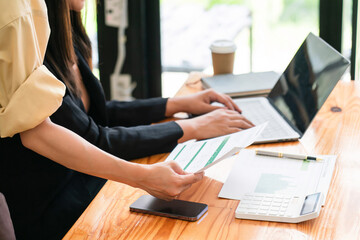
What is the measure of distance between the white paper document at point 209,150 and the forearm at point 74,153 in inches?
5.1

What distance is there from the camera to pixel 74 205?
1379 mm

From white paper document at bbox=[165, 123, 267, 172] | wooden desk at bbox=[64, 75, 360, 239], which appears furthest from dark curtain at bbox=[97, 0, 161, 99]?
wooden desk at bbox=[64, 75, 360, 239]

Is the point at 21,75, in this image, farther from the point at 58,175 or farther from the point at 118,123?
the point at 118,123

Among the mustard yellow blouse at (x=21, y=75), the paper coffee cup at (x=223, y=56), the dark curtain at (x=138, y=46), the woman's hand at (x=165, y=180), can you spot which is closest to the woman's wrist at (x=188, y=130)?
the woman's hand at (x=165, y=180)

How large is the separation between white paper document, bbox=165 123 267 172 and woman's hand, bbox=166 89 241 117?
0.32 m

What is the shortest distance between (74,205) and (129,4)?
1.54m

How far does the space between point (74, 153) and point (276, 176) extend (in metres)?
0.47

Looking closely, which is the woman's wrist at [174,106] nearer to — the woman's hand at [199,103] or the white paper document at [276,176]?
the woman's hand at [199,103]

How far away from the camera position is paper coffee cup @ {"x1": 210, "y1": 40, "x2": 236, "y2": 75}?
6.79 ft

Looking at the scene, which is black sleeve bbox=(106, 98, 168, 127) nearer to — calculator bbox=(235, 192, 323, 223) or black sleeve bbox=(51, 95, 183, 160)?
black sleeve bbox=(51, 95, 183, 160)

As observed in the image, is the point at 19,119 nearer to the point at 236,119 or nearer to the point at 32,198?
the point at 32,198

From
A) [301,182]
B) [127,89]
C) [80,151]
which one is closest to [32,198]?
[80,151]

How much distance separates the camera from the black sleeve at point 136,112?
1750 millimetres

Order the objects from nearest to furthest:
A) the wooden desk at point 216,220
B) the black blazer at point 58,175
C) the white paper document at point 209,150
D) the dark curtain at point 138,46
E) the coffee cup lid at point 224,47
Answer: the wooden desk at point 216,220 < the white paper document at point 209,150 < the black blazer at point 58,175 < the coffee cup lid at point 224,47 < the dark curtain at point 138,46
